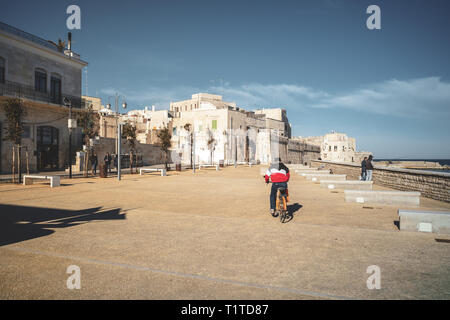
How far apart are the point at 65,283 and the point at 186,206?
19.3 ft

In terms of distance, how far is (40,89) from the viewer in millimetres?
23203

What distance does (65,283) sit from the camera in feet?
12.0

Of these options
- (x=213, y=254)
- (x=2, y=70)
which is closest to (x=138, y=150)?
(x=2, y=70)

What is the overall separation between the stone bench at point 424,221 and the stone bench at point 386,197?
3933 millimetres

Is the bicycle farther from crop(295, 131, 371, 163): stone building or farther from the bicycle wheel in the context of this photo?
crop(295, 131, 371, 163): stone building

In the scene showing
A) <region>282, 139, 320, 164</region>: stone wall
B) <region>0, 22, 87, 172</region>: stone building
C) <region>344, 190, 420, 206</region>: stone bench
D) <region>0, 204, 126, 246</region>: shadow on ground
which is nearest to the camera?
<region>0, 204, 126, 246</region>: shadow on ground

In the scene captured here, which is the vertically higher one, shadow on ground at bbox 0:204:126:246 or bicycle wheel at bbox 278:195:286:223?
bicycle wheel at bbox 278:195:286:223

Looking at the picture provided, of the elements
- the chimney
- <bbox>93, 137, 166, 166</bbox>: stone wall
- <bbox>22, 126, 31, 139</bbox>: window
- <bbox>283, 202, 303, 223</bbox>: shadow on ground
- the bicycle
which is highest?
the chimney

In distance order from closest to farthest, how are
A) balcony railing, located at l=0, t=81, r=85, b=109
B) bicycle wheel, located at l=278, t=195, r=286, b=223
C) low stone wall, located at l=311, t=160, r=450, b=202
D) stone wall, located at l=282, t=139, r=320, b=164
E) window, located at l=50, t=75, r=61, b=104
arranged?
bicycle wheel, located at l=278, t=195, r=286, b=223
low stone wall, located at l=311, t=160, r=450, b=202
balcony railing, located at l=0, t=81, r=85, b=109
window, located at l=50, t=75, r=61, b=104
stone wall, located at l=282, t=139, r=320, b=164

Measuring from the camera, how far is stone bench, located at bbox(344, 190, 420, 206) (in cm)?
1007

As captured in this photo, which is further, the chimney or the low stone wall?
the chimney

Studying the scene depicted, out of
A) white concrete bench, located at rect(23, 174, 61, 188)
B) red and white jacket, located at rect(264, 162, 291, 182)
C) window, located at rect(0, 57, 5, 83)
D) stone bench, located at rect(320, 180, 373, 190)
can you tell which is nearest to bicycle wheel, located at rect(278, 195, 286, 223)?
red and white jacket, located at rect(264, 162, 291, 182)

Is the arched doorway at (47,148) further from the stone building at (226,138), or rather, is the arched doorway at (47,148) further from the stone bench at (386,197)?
the stone building at (226,138)

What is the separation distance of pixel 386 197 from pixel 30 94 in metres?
24.9
